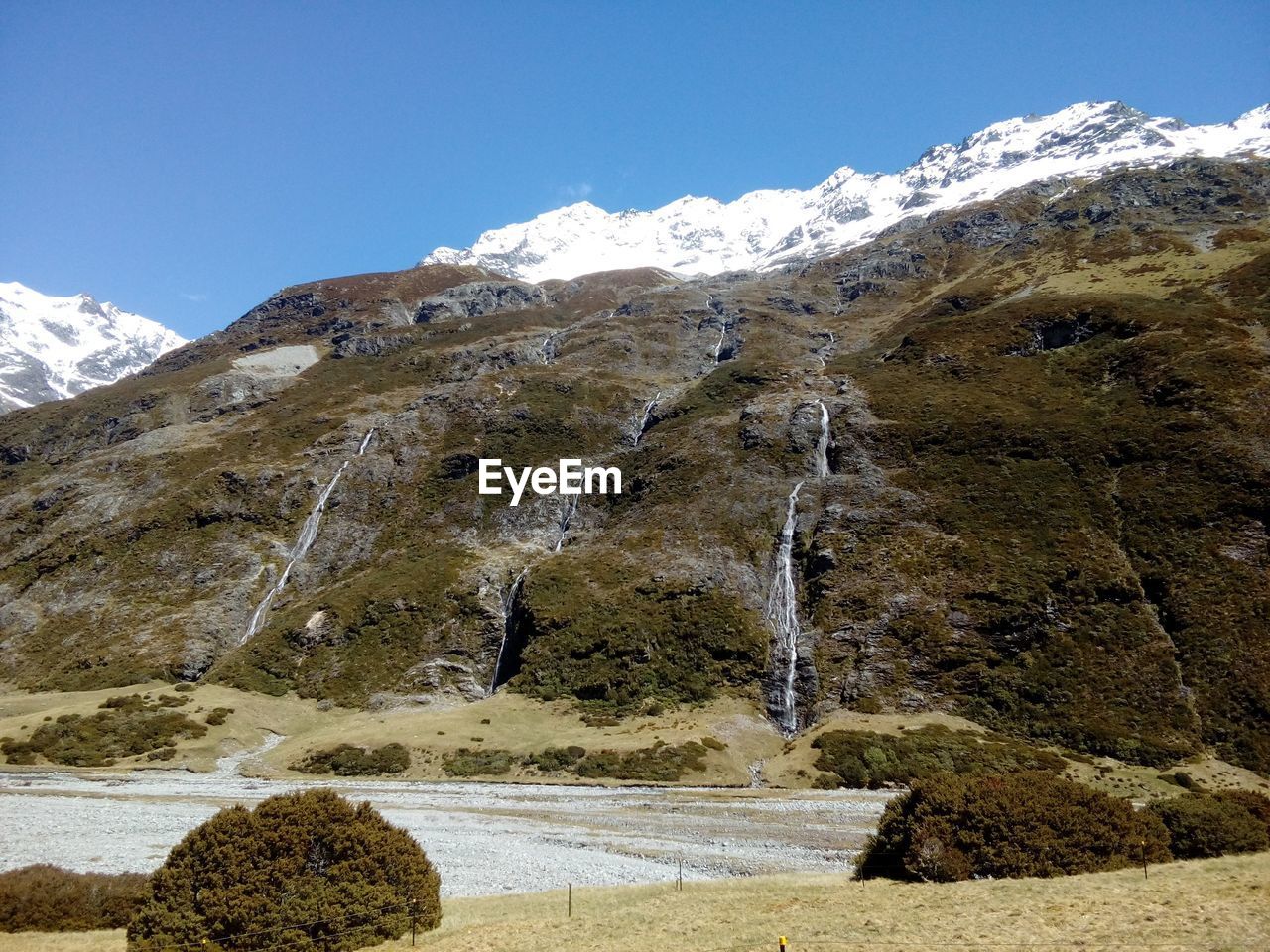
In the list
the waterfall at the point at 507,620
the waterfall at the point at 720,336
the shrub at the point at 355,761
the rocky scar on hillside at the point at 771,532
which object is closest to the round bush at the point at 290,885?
the shrub at the point at 355,761

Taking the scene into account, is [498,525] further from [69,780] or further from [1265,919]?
Answer: [1265,919]

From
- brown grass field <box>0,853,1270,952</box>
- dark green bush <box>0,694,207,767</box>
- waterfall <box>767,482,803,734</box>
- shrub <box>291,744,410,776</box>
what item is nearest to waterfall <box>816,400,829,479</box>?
waterfall <box>767,482,803,734</box>

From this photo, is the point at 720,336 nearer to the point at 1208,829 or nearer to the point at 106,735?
the point at 106,735

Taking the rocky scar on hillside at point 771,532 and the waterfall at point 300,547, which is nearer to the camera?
the rocky scar on hillside at point 771,532

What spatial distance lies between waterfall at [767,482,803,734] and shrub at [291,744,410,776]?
30.2 m

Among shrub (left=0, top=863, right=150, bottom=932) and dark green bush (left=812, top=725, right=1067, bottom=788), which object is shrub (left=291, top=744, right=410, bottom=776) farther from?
shrub (left=0, top=863, right=150, bottom=932)

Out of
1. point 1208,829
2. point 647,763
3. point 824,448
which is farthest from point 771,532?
point 1208,829

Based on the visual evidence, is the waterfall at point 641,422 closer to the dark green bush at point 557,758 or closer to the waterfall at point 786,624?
the waterfall at point 786,624

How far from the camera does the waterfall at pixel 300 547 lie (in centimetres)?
7925

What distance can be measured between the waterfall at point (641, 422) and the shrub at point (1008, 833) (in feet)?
293

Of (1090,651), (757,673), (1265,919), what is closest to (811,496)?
(757,673)

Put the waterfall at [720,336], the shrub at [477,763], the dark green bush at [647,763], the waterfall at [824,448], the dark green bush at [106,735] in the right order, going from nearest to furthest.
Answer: the dark green bush at [647,763]
the shrub at [477,763]
the dark green bush at [106,735]
the waterfall at [824,448]
the waterfall at [720,336]

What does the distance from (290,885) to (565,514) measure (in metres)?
79.8

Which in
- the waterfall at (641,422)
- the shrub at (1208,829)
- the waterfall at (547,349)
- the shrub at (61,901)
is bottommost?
the shrub at (61,901)
